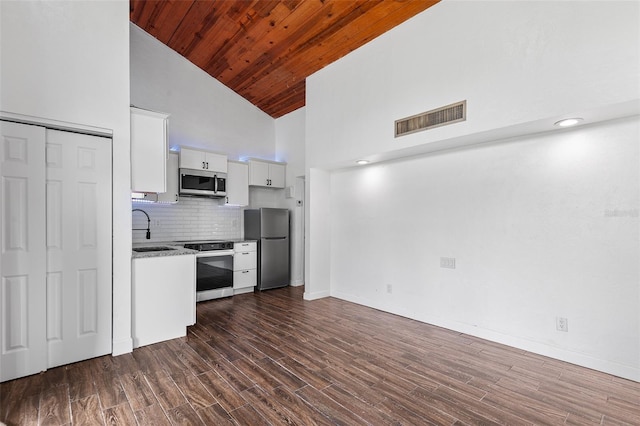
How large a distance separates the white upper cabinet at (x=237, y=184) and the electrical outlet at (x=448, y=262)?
3.49 m

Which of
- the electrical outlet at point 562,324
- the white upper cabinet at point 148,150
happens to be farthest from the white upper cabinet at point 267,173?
the electrical outlet at point 562,324

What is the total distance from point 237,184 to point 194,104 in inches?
64.6

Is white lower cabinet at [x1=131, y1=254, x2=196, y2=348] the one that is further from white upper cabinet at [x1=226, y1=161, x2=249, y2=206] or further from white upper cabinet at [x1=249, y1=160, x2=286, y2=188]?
white upper cabinet at [x1=249, y1=160, x2=286, y2=188]

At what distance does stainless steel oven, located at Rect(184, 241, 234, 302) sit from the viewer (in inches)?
186

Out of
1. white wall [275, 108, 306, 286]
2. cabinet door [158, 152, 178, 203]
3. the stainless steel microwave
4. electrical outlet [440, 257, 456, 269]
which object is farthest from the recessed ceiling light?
cabinet door [158, 152, 178, 203]

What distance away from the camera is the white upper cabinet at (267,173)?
5.72m

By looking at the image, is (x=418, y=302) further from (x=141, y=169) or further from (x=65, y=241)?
(x=65, y=241)

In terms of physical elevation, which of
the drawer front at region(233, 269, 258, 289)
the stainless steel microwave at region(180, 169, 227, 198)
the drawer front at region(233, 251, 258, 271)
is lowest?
the drawer front at region(233, 269, 258, 289)

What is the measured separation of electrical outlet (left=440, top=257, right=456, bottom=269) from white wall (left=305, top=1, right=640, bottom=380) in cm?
5

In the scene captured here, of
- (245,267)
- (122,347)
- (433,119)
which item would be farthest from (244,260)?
(433,119)

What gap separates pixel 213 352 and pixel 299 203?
3476 mm

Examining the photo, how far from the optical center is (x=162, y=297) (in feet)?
10.7

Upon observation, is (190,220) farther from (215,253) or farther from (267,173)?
(267,173)

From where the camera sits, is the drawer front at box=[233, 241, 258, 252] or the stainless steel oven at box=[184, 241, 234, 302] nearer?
the stainless steel oven at box=[184, 241, 234, 302]
